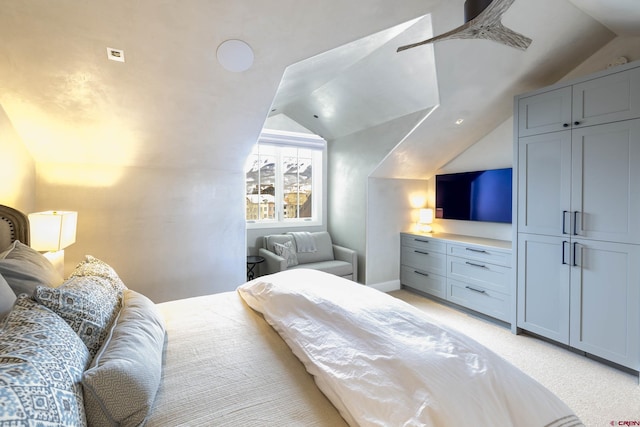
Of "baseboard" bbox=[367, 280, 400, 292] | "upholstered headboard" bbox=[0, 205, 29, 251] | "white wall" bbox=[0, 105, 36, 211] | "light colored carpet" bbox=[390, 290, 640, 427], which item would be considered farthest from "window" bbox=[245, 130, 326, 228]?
"light colored carpet" bbox=[390, 290, 640, 427]

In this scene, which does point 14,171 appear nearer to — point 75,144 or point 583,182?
point 75,144

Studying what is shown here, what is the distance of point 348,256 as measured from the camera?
4.23 meters

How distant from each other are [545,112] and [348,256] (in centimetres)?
269

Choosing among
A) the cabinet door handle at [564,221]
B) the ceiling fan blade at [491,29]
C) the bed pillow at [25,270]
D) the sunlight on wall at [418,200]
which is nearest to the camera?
the bed pillow at [25,270]

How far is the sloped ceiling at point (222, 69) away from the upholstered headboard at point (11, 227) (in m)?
0.79

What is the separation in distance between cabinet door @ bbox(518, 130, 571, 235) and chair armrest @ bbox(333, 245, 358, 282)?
201cm

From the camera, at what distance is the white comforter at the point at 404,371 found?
0.88 m

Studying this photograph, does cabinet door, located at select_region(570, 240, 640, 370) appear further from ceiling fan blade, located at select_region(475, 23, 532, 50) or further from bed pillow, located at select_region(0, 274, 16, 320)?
bed pillow, located at select_region(0, 274, 16, 320)

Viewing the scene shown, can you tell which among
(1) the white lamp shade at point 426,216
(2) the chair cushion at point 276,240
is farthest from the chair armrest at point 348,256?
(1) the white lamp shade at point 426,216

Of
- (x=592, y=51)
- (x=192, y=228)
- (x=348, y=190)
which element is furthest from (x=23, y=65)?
(x=592, y=51)

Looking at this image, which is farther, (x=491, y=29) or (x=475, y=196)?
(x=475, y=196)

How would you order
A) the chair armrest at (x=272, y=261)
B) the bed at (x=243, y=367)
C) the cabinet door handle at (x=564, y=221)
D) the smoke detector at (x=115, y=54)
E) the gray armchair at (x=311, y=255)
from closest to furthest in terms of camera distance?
the bed at (x=243, y=367) → the smoke detector at (x=115, y=54) → the cabinet door handle at (x=564, y=221) → the chair armrest at (x=272, y=261) → the gray armchair at (x=311, y=255)

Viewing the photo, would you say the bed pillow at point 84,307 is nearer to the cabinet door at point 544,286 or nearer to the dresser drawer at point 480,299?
the cabinet door at point 544,286

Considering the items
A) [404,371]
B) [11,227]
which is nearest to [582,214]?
[404,371]
